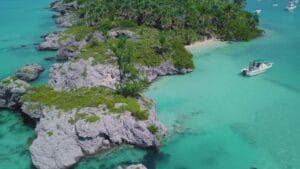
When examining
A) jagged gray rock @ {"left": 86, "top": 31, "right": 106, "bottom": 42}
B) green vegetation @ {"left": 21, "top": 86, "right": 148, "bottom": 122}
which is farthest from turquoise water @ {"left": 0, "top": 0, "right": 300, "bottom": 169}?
jagged gray rock @ {"left": 86, "top": 31, "right": 106, "bottom": 42}

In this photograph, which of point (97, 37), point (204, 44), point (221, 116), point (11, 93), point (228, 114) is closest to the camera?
point (221, 116)

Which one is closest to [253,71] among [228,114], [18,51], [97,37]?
[228,114]

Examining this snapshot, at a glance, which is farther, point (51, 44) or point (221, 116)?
point (51, 44)

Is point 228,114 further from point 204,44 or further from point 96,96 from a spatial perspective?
point 204,44

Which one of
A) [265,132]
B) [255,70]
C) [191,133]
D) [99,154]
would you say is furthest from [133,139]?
[255,70]

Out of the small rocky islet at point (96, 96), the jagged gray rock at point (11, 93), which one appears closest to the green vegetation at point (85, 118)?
the small rocky islet at point (96, 96)

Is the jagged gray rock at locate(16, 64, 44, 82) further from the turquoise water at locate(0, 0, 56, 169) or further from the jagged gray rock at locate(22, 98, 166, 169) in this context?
the jagged gray rock at locate(22, 98, 166, 169)
